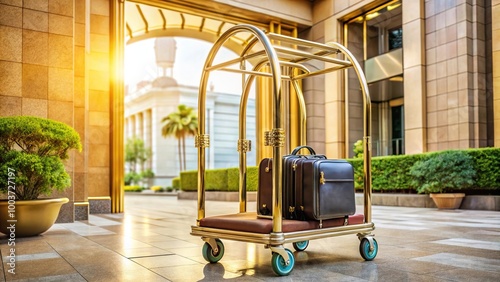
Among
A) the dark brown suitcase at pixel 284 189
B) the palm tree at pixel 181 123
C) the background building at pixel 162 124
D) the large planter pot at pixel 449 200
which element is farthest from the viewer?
the background building at pixel 162 124

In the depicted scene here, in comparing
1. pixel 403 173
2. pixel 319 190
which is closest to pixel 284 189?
pixel 319 190

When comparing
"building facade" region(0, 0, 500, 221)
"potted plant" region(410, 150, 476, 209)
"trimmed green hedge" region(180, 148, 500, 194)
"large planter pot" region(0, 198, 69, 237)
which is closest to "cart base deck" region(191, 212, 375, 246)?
"large planter pot" region(0, 198, 69, 237)

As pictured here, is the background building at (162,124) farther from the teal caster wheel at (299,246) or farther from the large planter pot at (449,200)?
the teal caster wheel at (299,246)

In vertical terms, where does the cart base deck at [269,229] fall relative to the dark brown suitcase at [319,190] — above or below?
below

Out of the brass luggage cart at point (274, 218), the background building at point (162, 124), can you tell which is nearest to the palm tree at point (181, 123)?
the background building at point (162, 124)

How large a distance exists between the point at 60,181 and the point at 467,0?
43.4ft

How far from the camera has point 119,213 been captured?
12.6 meters

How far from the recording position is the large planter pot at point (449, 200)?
490 inches

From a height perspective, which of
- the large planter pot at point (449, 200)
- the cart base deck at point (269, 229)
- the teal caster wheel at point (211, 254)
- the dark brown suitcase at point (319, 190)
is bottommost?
the large planter pot at point (449, 200)

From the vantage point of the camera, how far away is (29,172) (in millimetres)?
6949

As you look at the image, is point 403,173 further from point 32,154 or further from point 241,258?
point 32,154

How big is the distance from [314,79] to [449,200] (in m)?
7.90

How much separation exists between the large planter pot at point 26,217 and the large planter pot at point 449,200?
31.5 ft

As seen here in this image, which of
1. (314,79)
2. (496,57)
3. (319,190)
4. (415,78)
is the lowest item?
(319,190)
